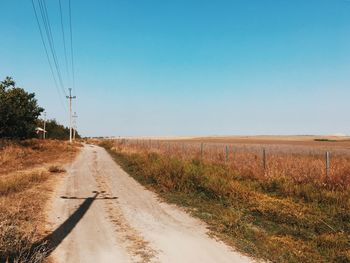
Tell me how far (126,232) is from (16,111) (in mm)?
30517

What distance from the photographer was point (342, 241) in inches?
238

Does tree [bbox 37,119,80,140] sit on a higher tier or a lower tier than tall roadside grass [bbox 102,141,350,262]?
higher

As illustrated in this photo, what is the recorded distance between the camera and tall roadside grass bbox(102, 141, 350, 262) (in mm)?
5809

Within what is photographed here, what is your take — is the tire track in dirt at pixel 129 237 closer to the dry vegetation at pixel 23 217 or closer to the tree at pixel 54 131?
the dry vegetation at pixel 23 217

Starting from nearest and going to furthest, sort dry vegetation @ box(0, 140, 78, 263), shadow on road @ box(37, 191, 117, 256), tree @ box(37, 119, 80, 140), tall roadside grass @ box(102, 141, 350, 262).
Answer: dry vegetation @ box(0, 140, 78, 263) → shadow on road @ box(37, 191, 117, 256) → tall roadside grass @ box(102, 141, 350, 262) → tree @ box(37, 119, 80, 140)

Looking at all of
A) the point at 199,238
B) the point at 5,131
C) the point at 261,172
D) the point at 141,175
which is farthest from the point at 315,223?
the point at 5,131

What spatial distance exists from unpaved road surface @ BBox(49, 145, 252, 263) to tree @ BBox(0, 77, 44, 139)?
2503cm

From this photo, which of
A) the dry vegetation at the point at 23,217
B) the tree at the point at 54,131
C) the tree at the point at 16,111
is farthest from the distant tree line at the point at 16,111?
the tree at the point at 54,131

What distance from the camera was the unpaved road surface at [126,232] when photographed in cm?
520

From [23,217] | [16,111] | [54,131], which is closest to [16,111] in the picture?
[16,111]

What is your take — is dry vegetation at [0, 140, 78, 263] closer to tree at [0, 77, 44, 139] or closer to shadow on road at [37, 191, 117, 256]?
shadow on road at [37, 191, 117, 256]

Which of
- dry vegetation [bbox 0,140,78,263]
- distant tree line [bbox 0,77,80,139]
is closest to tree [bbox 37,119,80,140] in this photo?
distant tree line [bbox 0,77,80,139]

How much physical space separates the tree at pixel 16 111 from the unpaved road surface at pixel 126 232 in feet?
82.1

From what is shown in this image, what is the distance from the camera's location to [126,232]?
255 inches
